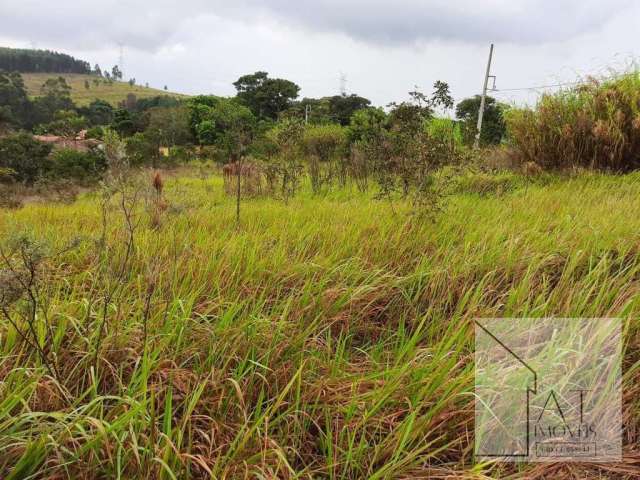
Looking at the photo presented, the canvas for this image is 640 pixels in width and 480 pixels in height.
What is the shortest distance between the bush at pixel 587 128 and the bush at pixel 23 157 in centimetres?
1612

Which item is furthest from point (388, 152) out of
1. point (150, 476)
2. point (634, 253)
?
point (150, 476)

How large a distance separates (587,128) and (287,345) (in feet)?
20.1

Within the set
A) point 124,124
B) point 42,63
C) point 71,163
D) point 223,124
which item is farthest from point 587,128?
point 42,63

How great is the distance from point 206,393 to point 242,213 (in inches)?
103

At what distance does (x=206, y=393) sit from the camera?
1.52 meters

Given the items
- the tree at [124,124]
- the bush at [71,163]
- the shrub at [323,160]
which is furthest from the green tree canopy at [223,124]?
the bush at [71,163]

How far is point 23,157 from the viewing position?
53.1 feet

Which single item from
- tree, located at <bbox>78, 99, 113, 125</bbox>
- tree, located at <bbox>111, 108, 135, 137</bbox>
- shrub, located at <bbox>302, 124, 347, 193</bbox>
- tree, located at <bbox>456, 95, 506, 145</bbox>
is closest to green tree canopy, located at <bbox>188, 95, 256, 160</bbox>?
shrub, located at <bbox>302, 124, 347, 193</bbox>

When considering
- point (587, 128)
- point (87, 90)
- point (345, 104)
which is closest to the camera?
point (587, 128)

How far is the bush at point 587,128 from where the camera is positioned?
231 inches

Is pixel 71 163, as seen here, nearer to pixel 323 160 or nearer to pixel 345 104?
pixel 323 160

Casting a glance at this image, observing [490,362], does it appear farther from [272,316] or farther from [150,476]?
[150,476]

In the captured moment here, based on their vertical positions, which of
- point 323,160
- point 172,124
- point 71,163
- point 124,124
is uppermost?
Answer: point 172,124

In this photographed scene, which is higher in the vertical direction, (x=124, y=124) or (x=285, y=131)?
(x=124, y=124)
